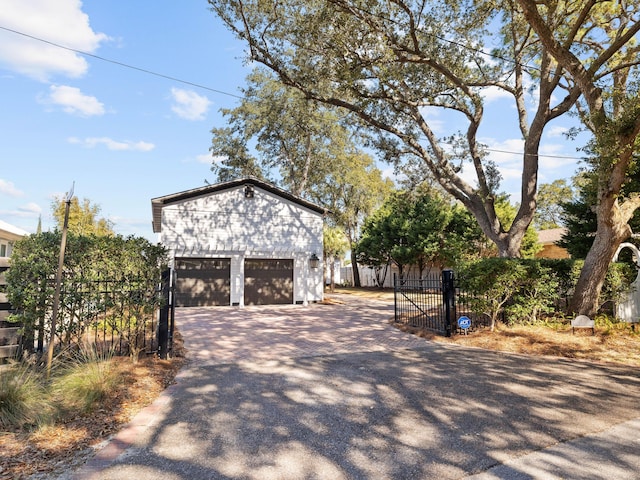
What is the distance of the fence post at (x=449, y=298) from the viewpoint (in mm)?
8445

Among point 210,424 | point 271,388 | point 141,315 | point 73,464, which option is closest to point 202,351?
point 141,315

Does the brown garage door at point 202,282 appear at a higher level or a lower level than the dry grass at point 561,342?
higher

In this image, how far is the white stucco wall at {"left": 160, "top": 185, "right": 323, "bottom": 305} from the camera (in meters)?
15.5

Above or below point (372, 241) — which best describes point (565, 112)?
above

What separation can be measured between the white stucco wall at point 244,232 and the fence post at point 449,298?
9.06 metres

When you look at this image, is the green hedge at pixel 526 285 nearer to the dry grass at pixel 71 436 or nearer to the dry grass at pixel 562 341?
the dry grass at pixel 562 341

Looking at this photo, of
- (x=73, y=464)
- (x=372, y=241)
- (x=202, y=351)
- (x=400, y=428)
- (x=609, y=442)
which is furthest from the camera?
(x=372, y=241)

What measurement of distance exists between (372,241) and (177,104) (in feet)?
61.1

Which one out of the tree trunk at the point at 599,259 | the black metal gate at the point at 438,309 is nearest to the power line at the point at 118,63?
the black metal gate at the point at 438,309

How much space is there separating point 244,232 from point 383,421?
43.7 ft

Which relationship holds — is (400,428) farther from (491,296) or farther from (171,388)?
(491,296)

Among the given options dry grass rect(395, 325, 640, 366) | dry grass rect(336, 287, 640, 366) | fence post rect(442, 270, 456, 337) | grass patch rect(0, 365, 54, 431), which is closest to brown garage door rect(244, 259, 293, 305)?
dry grass rect(336, 287, 640, 366)

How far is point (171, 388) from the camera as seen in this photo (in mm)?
4789

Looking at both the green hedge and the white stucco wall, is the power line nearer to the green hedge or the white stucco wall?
the white stucco wall
